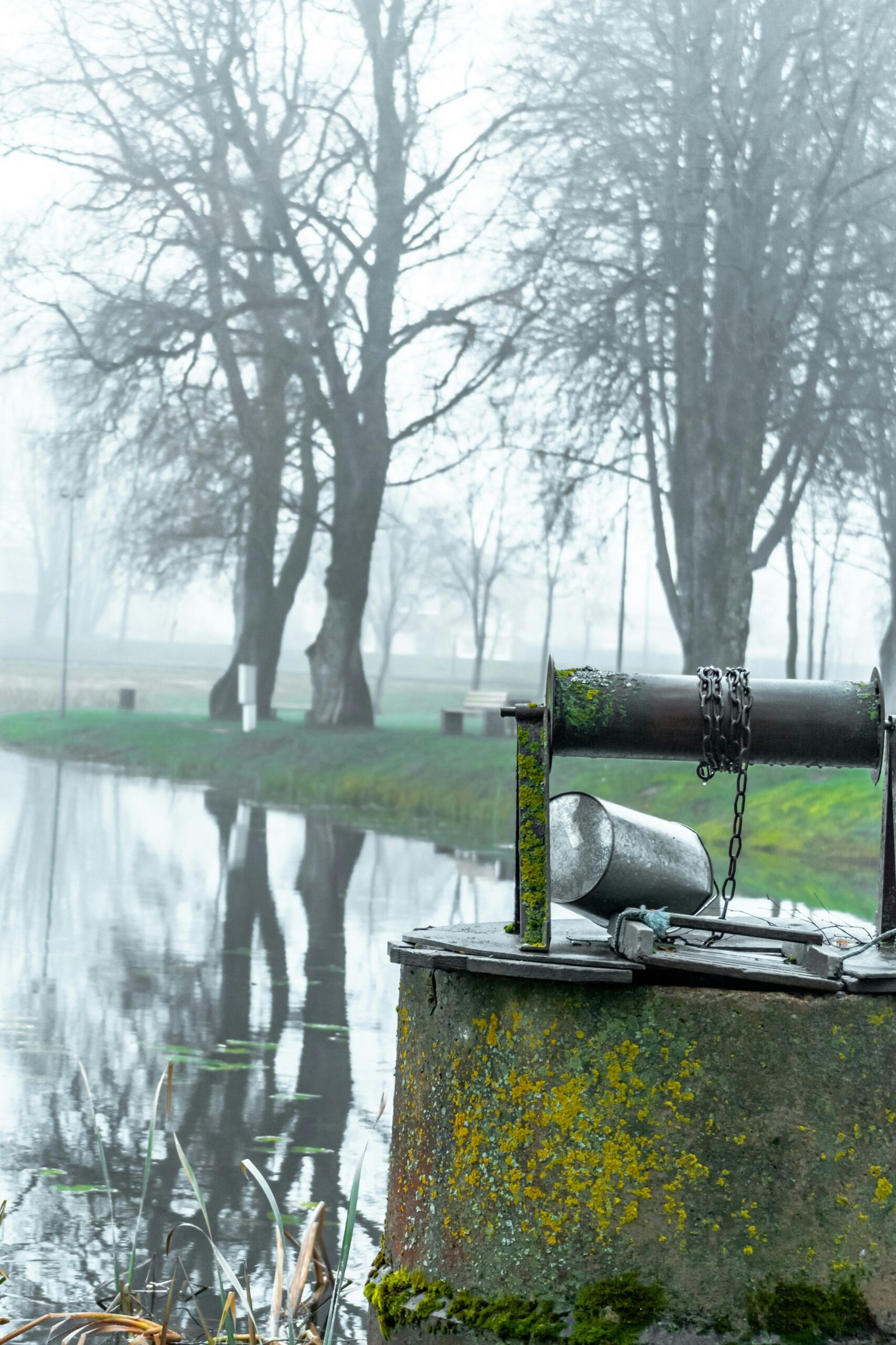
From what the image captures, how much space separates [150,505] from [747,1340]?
93.8 ft

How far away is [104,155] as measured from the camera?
3030 centimetres

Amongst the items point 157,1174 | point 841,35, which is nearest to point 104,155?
point 841,35

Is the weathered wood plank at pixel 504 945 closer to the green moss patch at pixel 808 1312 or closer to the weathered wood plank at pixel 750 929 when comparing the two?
the weathered wood plank at pixel 750 929

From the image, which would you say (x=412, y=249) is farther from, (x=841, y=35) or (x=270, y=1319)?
(x=270, y=1319)

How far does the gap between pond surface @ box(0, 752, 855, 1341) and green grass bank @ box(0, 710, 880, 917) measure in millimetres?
4022

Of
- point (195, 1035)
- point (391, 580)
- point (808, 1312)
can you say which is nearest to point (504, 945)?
point (808, 1312)

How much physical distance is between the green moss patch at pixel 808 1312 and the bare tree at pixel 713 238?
2383 cm

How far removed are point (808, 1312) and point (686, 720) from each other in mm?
1188

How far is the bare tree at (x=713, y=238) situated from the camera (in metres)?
25.8

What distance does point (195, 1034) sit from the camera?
7.81 meters

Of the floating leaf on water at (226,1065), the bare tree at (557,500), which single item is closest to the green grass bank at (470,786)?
the bare tree at (557,500)

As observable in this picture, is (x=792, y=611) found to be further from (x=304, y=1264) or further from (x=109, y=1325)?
(x=109, y=1325)

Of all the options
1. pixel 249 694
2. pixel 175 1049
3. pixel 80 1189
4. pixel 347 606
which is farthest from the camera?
pixel 249 694

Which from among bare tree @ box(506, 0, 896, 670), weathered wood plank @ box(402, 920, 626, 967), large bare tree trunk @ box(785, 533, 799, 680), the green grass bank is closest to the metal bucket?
weathered wood plank @ box(402, 920, 626, 967)
